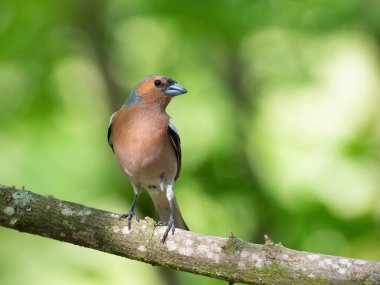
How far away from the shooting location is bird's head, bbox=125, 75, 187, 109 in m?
7.11

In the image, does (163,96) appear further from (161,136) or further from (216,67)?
(216,67)

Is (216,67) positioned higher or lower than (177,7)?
lower

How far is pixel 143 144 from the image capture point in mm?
6602

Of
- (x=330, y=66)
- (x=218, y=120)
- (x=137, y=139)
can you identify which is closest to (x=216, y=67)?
(x=218, y=120)

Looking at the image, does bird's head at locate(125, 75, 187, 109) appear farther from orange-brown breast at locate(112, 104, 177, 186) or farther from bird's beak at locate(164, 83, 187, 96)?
orange-brown breast at locate(112, 104, 177, 186)

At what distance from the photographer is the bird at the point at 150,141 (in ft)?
21.7

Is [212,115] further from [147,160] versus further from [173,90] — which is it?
[147,160]

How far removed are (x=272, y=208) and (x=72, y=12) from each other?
4.01m

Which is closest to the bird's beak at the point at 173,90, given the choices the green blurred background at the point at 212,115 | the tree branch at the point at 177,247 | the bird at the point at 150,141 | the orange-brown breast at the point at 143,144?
the bird at the point at 150,141

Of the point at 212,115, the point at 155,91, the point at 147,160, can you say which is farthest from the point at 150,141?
the point at 212,115

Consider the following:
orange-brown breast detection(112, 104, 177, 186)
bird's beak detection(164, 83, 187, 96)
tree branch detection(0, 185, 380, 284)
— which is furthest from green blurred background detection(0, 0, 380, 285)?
tree branch detection(0, 185, 380, 284)

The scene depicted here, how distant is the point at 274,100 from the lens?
1025cm

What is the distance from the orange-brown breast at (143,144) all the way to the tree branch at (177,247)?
136cm

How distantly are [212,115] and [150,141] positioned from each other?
3429mm
